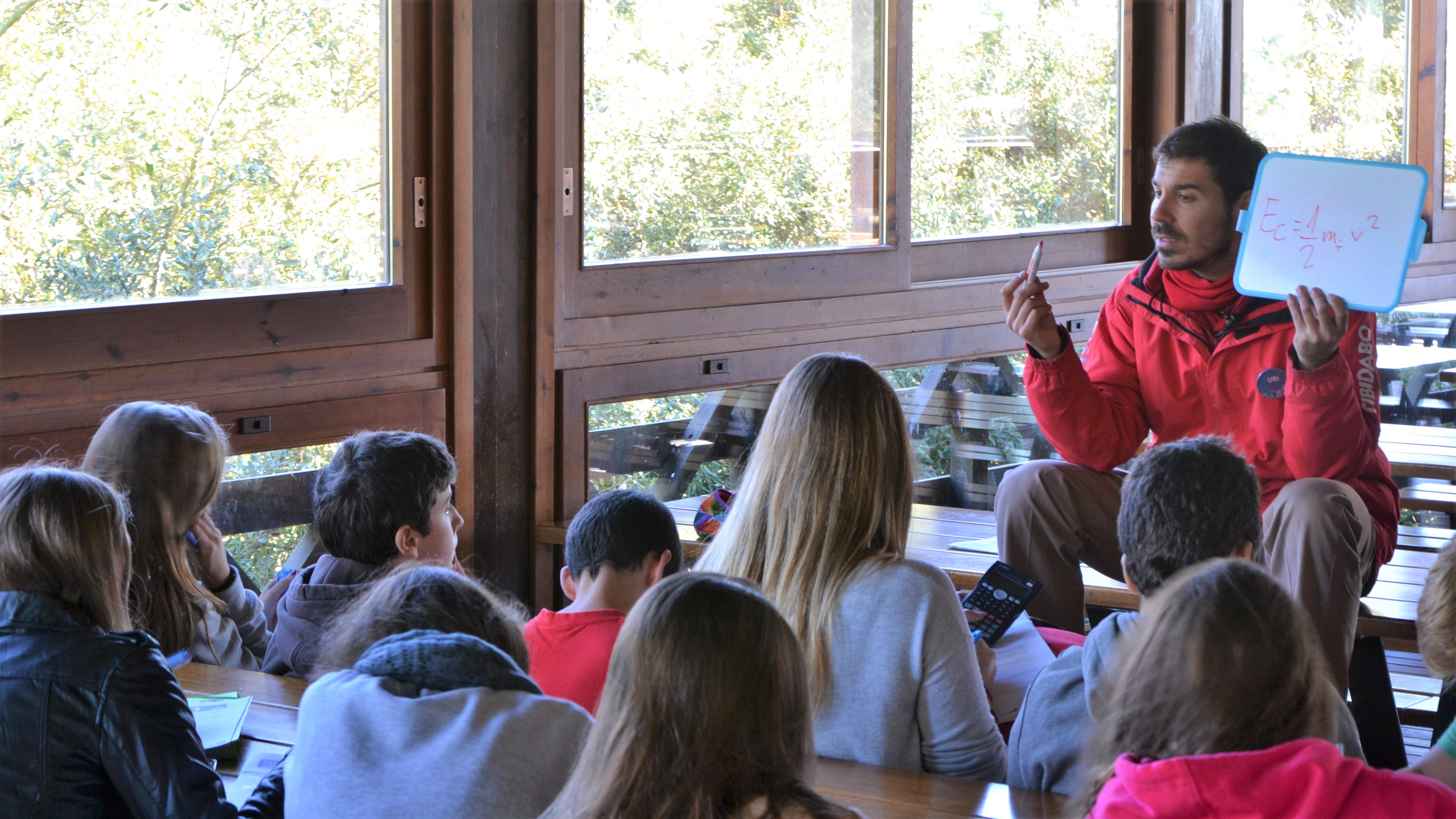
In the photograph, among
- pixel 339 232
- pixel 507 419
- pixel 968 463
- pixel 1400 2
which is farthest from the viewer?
pixel 1400 2

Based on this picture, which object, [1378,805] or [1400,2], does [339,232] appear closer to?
[1378,805]

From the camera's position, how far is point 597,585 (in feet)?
6.46

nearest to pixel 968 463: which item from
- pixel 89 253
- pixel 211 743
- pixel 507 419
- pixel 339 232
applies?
pixel 507 419

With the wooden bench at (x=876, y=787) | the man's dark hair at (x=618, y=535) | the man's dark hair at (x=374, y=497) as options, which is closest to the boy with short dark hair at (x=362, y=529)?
the man's dark hair at (x=374, y=497)

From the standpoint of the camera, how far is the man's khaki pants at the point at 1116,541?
2498 mm

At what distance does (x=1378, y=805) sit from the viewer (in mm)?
1192

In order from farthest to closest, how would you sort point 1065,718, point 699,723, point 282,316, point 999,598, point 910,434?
point 910,434, point 282,316, point 999,598, point 1065,718, point 699,723

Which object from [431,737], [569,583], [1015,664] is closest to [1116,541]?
[1015,664]

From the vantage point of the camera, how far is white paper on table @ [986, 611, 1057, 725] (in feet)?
7.07

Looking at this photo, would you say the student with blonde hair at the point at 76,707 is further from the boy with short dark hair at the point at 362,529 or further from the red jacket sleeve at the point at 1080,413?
the red jacket sleeve at the point at 1080,413

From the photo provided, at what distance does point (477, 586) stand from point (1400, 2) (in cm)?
543

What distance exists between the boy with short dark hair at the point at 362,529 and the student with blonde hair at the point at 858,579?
0.54 m

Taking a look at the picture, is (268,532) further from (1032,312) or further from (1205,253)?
(1205,253)

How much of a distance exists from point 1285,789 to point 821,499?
29.9 inches
